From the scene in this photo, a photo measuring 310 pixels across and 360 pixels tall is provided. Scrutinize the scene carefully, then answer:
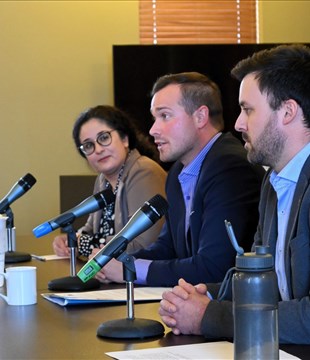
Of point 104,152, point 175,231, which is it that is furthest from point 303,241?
point 104,152

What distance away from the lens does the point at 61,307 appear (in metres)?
2.31

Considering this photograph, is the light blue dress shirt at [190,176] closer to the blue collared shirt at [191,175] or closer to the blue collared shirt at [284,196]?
the blue collared shirt at [191,175]

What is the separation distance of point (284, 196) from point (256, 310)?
69 cm

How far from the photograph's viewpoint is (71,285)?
2633mm

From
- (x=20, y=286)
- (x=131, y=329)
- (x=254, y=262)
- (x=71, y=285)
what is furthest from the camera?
(x=71, y=285)

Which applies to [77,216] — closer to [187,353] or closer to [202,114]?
[202,114]

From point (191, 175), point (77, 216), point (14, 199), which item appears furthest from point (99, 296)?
point (14, 199)

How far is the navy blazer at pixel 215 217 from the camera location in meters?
2.65

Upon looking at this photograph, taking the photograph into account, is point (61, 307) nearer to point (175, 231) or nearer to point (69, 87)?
point (175, 231)

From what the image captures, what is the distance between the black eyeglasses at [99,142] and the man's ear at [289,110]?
5.46 feet

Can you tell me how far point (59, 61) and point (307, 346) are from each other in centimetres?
438

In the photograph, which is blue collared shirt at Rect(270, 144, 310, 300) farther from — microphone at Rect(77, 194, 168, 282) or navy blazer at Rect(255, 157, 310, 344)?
microphone at Rect(77, 194, 168, 282)

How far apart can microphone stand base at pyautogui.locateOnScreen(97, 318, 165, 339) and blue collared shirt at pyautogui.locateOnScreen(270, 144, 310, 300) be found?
37 cm

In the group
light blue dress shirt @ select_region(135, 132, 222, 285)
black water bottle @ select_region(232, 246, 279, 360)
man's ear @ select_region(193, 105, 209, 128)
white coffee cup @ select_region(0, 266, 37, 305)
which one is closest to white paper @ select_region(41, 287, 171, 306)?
white coffee cup @ select_region(0, 266, 37, 305)
